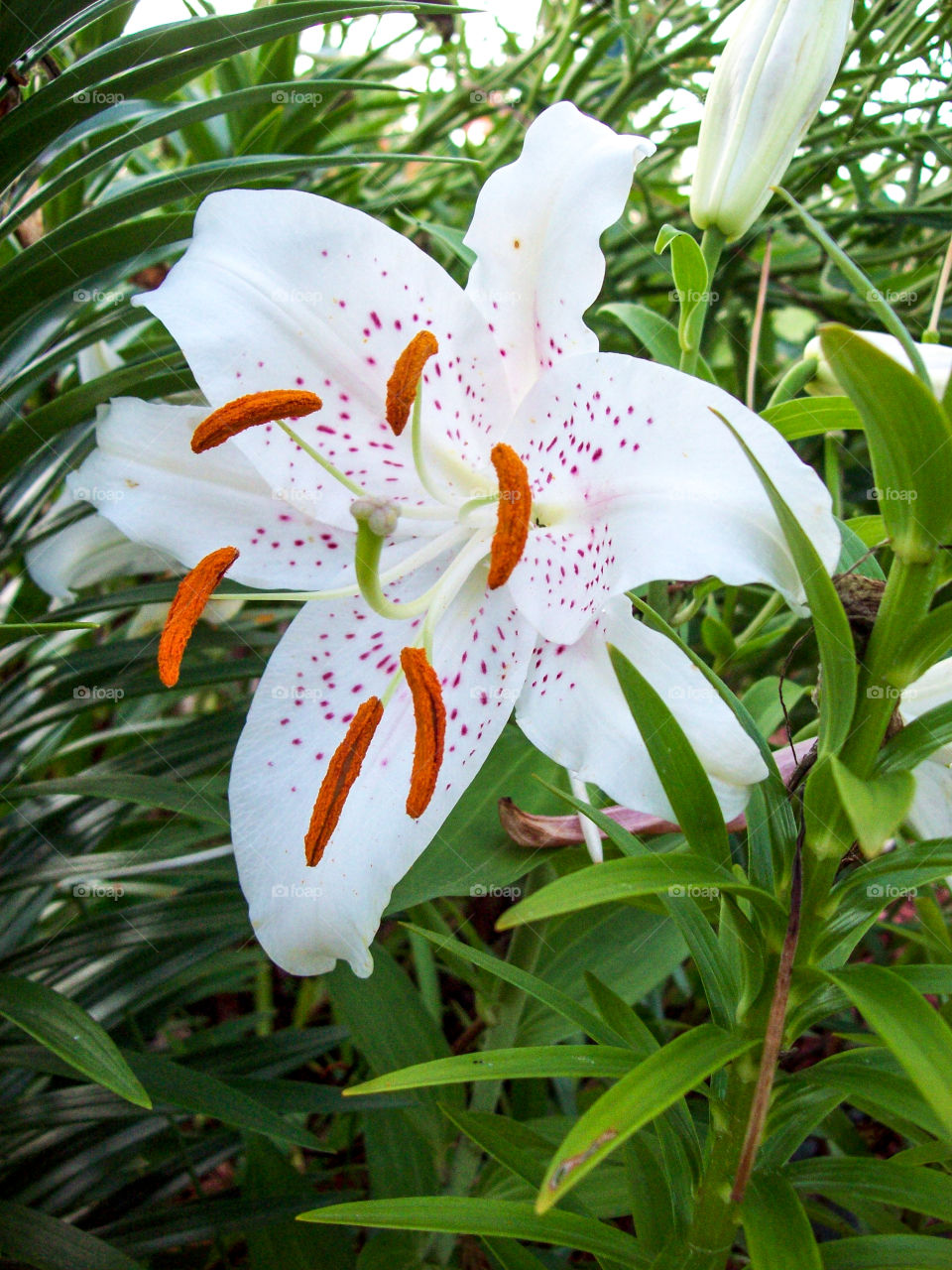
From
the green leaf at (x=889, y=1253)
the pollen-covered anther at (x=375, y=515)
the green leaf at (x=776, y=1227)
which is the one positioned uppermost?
the pollen-covered anther at (x=375, y=515)

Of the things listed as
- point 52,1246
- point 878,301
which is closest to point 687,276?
point 878,301

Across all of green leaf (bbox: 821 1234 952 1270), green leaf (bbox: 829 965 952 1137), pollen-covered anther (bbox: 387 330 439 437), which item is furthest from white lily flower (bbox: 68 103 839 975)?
green leaf (bbox: 821 1234 952 1270)

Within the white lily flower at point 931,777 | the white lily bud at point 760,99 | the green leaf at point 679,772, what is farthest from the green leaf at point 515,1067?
the white lily bud at point 760,99

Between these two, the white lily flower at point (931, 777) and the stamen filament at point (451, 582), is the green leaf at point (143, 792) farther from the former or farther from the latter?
the white lily flower at point (931, 777)

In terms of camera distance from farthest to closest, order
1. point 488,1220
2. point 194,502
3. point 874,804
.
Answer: point 194,502
point 488,1220
point 874,804

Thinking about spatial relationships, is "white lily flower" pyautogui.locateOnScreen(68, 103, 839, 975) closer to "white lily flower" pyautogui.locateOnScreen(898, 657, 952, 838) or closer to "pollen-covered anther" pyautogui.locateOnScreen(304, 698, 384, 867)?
"pollen-covered anther" pyautogui.locateOnScreen(304, 698, 384, 867)

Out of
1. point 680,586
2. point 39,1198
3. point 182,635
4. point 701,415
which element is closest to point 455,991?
point 39,1198

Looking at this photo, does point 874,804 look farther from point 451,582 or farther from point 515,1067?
point 451,582
